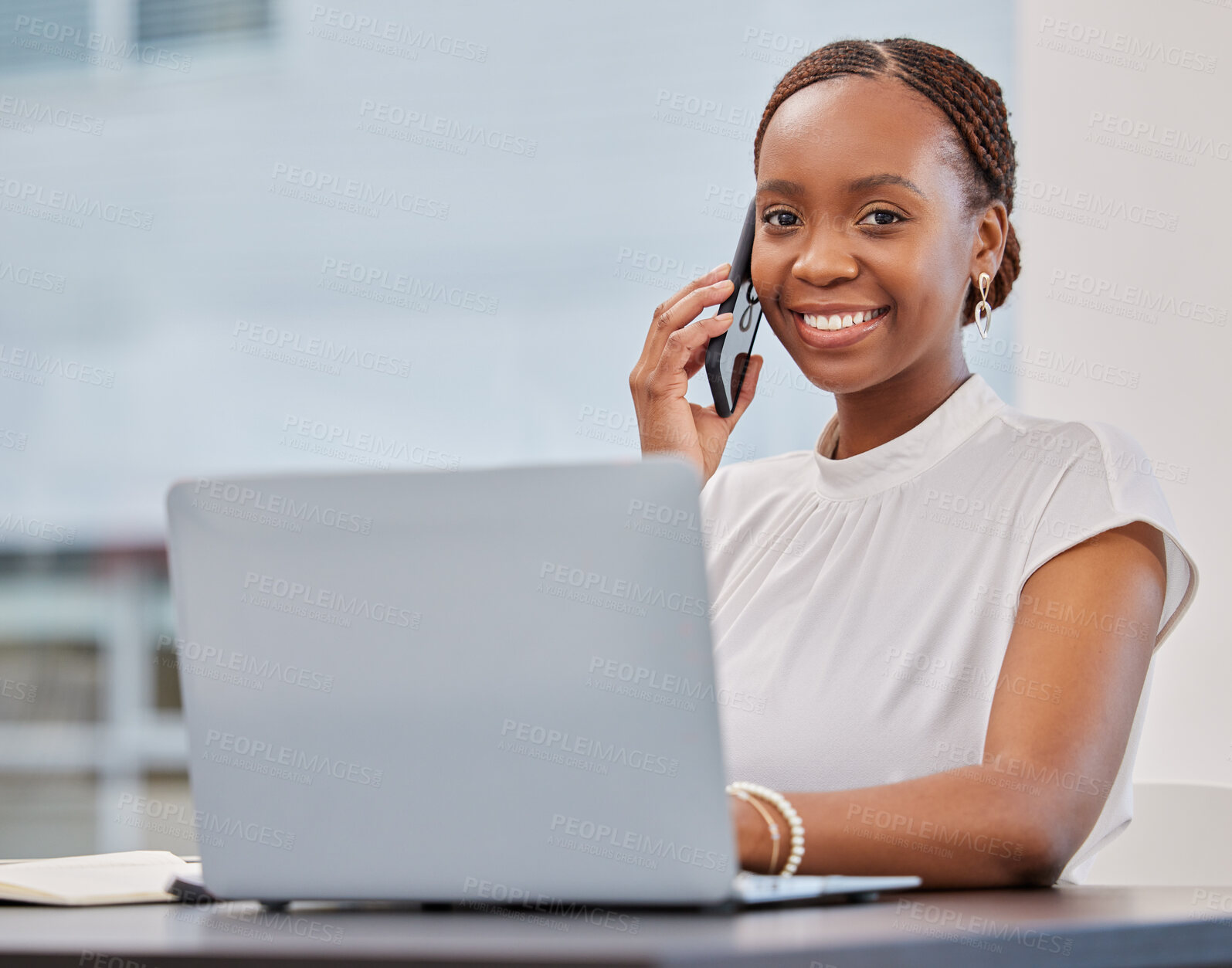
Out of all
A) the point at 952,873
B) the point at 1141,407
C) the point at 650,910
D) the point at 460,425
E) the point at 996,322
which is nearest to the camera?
the point at 650,910

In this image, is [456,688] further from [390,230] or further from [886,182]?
[390,230]

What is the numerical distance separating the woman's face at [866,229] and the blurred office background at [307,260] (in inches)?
26.9

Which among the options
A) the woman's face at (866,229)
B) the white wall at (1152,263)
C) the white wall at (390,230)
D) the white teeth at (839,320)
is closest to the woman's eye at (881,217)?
the woman's face at (866,229)

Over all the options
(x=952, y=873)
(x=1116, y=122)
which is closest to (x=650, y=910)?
(x=952, y=873)

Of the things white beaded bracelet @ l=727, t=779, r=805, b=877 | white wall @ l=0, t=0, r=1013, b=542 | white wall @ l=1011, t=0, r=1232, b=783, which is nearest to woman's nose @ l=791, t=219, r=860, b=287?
white wall @ l=1011, t=0, r=1232, b=783

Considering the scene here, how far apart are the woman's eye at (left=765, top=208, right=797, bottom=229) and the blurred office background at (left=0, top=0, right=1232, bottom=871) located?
723 millimetres

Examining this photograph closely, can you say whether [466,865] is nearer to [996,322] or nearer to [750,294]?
[750,294]

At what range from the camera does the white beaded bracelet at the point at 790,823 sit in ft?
2.82

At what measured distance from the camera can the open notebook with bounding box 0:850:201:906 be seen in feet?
2.97

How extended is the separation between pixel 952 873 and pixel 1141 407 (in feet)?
3.96

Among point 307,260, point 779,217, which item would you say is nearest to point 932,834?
point 779,217

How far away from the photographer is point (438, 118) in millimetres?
3732

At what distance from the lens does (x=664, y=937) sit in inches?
22.9

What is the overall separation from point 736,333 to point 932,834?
0.94 m
